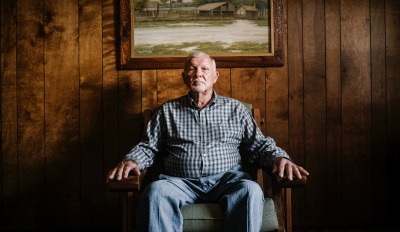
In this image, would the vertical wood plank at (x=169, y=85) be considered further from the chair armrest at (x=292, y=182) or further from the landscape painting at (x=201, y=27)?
the chair armrest at (x=292, y=182)

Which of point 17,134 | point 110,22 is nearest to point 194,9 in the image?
point 110,22

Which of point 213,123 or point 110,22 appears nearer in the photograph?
point 213,123

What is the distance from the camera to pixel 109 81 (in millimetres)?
2199

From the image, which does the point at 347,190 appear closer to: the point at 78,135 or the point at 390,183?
the point at 390,183

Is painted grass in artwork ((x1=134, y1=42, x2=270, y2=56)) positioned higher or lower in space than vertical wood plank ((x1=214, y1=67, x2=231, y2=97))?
higher

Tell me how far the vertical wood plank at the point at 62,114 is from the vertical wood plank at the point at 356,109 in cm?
170

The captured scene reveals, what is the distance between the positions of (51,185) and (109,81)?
76 cm

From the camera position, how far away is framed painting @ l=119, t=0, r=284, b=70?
2.17 meters

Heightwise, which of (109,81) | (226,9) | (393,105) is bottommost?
(393,105)

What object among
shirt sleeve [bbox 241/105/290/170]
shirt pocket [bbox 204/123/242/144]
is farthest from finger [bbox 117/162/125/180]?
shirt sleeve [bbox 241/105/290/170]

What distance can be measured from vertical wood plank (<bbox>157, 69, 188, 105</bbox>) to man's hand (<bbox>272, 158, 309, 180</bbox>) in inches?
34.2

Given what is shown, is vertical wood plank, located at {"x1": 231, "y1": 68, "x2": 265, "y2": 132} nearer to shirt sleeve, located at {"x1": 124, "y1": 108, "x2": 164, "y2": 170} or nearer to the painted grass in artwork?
the painted grass in artwork

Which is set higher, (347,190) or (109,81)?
(109,81)

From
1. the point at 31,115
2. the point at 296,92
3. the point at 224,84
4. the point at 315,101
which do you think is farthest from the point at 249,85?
the point at 31,115
